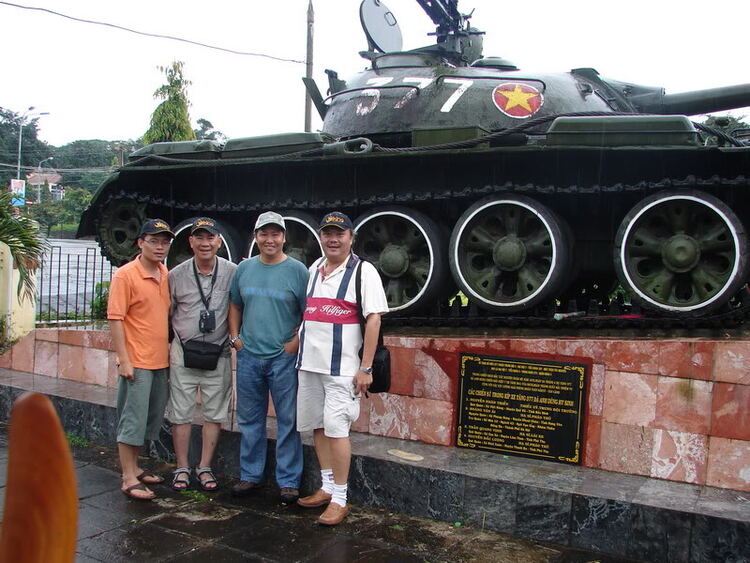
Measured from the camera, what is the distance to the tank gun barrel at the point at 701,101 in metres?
7.98

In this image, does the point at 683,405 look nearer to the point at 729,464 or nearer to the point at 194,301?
the point at 729,464

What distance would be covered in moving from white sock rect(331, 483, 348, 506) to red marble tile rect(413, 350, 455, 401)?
133 cm

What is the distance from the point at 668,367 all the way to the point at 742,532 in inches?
52.6

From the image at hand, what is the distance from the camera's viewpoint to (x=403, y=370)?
611cm

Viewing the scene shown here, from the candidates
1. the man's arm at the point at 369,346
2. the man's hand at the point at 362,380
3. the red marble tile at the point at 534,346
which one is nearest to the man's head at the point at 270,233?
the man's arm at the point at 369,346

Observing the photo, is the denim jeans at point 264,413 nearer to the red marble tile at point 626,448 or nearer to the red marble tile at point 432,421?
the red marble tile at point 432,421

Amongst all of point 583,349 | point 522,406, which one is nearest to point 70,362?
point 522,406

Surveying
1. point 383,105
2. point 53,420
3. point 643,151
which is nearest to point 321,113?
point 383,105

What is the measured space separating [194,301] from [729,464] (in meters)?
3.68

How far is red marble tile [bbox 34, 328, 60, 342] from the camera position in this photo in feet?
27.7

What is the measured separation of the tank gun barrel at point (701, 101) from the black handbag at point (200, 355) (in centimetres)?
595

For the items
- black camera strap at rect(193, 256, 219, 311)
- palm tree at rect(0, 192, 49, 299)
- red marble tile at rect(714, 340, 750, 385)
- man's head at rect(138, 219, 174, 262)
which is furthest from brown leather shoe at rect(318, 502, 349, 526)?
palm tree at rect(0, 192, 49, 299)

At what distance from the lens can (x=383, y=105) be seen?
8.05m

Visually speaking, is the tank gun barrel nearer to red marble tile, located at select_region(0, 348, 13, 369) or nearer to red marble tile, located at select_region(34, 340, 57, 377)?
red marble tile, located at select_region(34, 340, 57, 377)
